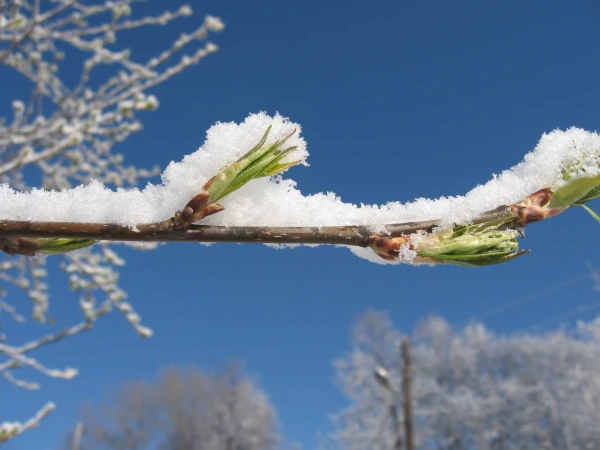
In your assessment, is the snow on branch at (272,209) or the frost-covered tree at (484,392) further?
the frost-covered tree at (484,392)

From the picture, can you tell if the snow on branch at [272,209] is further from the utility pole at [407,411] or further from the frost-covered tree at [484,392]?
the frost-covered tree at [484,392]

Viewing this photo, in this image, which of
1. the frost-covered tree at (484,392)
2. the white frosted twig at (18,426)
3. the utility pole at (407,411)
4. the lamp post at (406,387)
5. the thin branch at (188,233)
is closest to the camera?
the thin branch at (188,233)

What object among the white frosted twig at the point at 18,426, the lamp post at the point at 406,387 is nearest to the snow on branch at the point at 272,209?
the white frosted twig at the point at 18,426

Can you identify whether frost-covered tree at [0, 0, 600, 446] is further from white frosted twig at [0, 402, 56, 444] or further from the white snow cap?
white frosted twig at [0, 402, 56, 444]

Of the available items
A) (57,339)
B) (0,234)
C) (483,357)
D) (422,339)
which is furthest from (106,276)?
(483,357)

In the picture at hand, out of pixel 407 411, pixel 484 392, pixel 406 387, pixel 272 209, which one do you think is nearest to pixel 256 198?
pixel 272 209

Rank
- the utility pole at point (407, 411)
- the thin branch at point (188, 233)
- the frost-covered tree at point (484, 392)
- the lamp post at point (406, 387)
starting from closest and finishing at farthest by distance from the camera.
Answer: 1. the thin branch at point (188, 233)
2. the lamp post at point (406, 387)
3. the utility pole at point (407, 411)
4. the frost-covered tree at point (484, 392)

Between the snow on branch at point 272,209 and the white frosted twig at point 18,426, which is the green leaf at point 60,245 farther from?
the white frosted twig at point 18,426

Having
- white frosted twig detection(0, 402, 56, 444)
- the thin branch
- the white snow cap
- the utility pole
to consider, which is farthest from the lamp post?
the thin branch

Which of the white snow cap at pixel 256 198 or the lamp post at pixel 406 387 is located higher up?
the lamp post at pixel 406 387
